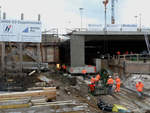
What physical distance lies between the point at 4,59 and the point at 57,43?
9.80m

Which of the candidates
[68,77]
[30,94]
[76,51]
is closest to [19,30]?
[68,77]

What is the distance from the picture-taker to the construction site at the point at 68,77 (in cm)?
743

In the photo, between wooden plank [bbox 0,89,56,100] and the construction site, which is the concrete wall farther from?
wooden plank [bbox 0,89,56,100]

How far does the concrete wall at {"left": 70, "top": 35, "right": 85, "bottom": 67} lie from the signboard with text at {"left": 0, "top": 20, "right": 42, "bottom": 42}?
6.07m

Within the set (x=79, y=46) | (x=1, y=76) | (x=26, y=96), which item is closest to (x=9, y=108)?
(x=26, y=96)

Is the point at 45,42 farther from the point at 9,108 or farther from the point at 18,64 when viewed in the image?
the point at 9,108

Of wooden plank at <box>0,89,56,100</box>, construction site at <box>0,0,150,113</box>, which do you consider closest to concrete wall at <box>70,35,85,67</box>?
construction site at <box>0,0,150,113</box>

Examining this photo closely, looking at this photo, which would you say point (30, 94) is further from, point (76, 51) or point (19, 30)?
point (76, 51)

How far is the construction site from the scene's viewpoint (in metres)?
7.43

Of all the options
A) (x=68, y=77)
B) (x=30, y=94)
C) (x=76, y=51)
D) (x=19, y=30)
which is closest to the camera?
(x=30, y=94)

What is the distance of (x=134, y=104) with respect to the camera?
987 centimetres

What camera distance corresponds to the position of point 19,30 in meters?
15.5

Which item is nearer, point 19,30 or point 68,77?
point 19,30

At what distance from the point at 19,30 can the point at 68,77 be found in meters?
7.27
